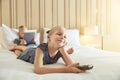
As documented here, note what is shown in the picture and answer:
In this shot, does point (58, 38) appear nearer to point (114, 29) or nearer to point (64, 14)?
point (64, 14)

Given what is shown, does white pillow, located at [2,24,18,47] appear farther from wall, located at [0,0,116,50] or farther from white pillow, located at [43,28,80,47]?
white pillow, located at [43,28,80,47]

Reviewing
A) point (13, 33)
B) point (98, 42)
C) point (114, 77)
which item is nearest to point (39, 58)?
point (114, 77)

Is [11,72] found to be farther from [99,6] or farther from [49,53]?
[99,6]

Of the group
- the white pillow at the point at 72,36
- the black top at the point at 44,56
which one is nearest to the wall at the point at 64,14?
the white pillow at the point at 72,36

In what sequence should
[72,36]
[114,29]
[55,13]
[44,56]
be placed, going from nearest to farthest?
[44,56] < [72,36] < [55,13] < [114,29]

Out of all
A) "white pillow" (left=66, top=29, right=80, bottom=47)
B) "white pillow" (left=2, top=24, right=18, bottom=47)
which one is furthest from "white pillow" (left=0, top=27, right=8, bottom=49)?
"white pillow" (left=66, top=29, right=80, bottom=47)

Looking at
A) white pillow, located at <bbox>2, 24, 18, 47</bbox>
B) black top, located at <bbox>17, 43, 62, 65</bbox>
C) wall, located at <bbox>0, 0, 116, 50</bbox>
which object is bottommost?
black top, located at <bbox>17, 43, 62, 65</bbox>

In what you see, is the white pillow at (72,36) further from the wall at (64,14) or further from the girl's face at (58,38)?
the girl's face at (58,38)

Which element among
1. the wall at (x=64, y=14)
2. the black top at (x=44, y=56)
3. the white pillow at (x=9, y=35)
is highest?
the wall at (x=64, y=14)

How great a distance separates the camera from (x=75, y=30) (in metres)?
4.09

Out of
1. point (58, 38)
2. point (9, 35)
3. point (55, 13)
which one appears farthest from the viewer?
point (55, 13)

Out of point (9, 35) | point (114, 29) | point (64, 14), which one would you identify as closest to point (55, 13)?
point (64, 14)

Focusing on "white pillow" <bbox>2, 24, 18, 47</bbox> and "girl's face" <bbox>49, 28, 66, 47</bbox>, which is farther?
"white pillow" <bbox>2, 24, 18, 47</bbox>

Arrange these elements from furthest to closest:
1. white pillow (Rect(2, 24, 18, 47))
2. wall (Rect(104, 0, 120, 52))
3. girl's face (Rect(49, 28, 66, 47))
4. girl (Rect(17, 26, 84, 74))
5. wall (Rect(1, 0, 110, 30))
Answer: wall (Rect(104, 0, 120, 52))
wall (Rect(1, 0, 110, 30))
white pillow (Rect(2, 24, 18, 47))
girl's face (Rect(49, 28, 66, 47))
girl (Rect(17, 26, 84, 74))
